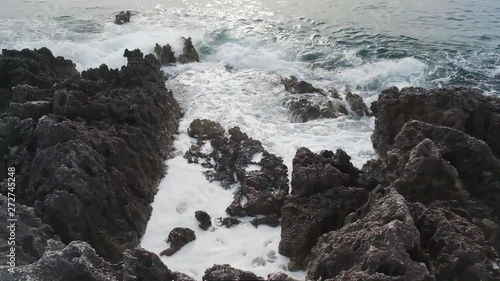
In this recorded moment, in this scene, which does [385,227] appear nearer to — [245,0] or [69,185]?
[69,185]

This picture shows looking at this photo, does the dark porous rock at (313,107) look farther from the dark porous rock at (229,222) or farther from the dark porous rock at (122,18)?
the dark porous rock at (122,18)

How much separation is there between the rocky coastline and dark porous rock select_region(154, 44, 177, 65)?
6869 millimetres

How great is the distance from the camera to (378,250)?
5.00 metres

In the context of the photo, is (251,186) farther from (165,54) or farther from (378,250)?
(165,54)

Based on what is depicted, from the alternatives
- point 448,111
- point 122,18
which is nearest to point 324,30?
point 122,18

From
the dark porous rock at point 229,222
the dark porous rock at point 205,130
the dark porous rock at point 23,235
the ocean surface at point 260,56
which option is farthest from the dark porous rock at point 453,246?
the dark porous rock at point 205,130

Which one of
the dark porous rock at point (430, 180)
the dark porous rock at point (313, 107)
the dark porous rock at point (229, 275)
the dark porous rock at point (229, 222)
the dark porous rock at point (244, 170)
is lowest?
the dark porous rock at point (229, 222)

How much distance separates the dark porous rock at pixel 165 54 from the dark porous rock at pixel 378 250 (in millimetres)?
14273

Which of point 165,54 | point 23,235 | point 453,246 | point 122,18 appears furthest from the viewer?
point 122,18

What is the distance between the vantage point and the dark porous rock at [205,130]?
11.8 m

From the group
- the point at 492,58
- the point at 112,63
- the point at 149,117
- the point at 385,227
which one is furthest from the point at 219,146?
the point at 492,58

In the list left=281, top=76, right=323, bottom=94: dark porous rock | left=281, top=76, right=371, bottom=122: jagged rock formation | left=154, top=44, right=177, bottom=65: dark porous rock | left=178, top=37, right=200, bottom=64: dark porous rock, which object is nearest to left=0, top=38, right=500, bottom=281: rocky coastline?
left=281, top=76, right=371, bottom=122: jagged rock formation

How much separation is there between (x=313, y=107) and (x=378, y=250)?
28.8 ft

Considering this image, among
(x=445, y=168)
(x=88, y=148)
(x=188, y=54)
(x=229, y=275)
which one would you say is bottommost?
(x=188, y=54)
